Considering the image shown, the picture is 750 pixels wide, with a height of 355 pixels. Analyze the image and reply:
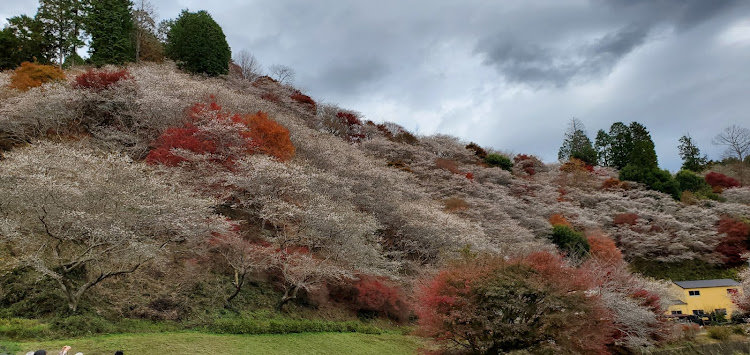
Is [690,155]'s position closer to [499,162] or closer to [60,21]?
[499,162]

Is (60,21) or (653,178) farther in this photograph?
(653,178)

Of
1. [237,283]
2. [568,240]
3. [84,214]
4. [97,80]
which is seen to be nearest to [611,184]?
[568,240]

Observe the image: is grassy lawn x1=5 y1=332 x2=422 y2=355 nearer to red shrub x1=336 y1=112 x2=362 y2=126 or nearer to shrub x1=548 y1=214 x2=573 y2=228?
shrub x1=548 y1=214 x2=573 y2=228

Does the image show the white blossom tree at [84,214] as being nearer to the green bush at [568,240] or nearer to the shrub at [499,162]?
the green bush at [568,240]

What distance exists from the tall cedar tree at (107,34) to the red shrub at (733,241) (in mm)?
51691

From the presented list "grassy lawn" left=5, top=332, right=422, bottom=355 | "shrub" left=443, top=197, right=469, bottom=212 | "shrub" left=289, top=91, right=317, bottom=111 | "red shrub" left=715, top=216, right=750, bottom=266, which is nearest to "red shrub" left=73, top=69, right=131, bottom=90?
"grassy lawn" left=5, top=332, right=422, bottom=355

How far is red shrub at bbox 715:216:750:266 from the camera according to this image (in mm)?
35250

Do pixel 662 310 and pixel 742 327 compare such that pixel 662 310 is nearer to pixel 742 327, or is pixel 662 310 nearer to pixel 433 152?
pixel 742 327

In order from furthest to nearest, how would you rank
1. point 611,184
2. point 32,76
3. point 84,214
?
point 611,184
point 32,76
point 84,214

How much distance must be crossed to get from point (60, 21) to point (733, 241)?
194 ft

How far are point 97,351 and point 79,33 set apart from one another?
118 ft

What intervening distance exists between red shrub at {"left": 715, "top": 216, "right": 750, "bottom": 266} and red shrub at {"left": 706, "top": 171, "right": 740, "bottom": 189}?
15.0 metres

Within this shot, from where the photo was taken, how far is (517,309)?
12.7 meters

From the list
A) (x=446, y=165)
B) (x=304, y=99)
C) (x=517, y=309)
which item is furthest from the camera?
(x=304, y=99)
